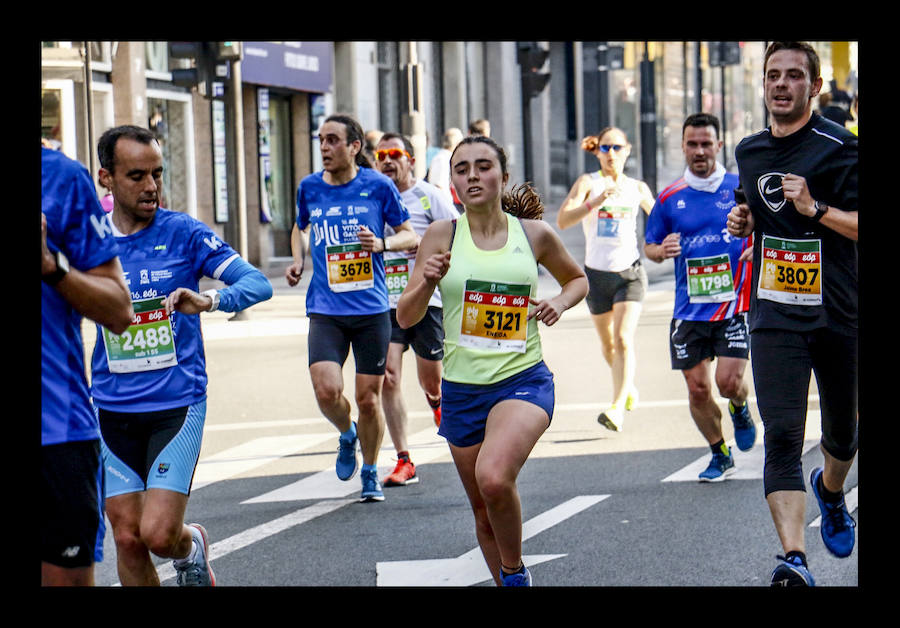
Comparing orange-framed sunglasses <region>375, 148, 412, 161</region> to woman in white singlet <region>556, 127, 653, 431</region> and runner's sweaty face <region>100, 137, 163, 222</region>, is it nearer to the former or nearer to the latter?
woman in white singlet <region>556, 127, 653, 431</region>

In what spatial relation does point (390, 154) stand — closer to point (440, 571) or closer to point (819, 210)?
point (440, 571)

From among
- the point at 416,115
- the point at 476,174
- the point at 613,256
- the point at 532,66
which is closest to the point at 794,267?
the point at 476,174

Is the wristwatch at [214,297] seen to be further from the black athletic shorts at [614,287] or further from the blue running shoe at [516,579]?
the black athletic shorts at [614,287]

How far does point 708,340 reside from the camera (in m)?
8.91

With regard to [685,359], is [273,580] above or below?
below

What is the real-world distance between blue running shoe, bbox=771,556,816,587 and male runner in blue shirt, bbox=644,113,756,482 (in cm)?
302

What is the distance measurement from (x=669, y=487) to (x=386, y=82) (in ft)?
76.5

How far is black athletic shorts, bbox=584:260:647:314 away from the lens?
1070 centimetres

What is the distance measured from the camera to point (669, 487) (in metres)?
8.62

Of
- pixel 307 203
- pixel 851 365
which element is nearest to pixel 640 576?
pixel 851 365

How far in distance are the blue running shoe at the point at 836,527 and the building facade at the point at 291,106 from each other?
817 centimetres
